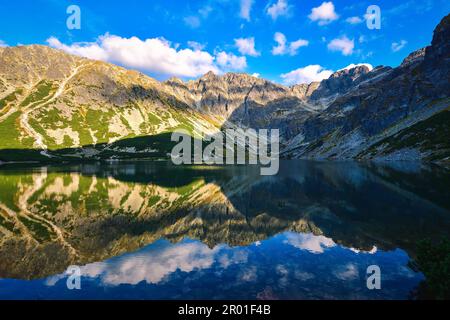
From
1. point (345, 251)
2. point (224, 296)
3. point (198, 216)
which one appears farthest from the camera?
point (198, 216)

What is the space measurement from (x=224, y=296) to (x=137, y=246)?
17.1 meters

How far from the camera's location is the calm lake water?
23016 millimetres

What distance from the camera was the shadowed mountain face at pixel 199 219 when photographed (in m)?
33.3

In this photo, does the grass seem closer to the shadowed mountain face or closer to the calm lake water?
the shadowed mountain face

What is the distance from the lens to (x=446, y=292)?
61.8ft

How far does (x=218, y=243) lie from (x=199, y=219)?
12.5 m

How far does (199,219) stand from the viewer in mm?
48812

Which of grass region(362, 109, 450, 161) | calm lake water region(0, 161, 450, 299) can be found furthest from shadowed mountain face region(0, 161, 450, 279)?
grass region(362, 109, 450, 161)

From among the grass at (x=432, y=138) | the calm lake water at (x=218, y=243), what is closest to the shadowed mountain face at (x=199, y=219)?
the calm lake water at (x=218, y=243)

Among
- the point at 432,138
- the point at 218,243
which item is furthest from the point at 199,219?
the point at 432,138

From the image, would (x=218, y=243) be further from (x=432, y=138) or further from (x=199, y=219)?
(x=432, y=138)

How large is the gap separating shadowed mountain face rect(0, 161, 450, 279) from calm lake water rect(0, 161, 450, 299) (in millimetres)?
172
